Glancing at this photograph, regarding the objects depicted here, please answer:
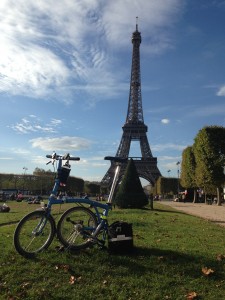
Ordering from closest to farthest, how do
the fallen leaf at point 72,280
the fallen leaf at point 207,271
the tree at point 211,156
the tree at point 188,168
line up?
the fallen leaf at point 72,280, the fallen leaf at point 207,271, the tree at point 211,156, the tree at point 188,168

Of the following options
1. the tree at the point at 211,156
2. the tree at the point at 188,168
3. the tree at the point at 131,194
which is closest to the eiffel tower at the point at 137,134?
the tree at the point at 188,168

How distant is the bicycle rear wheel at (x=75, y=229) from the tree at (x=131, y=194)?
727 inches

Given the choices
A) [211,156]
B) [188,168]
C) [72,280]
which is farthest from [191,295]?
[188,168]

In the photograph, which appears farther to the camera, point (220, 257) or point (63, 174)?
point (63, 174)

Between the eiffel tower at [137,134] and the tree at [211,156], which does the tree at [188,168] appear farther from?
the eiffel tower at [137,134]

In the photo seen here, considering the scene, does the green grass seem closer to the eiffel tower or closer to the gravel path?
the gravel path

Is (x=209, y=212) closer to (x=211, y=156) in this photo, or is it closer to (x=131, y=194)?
(x=131, y=194)

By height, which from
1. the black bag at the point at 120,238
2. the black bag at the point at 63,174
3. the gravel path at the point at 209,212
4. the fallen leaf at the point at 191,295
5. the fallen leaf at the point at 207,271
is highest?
the black bag at the point at 63,174

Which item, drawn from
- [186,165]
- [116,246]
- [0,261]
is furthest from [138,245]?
[186,165]

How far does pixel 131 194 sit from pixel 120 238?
18.8 metres

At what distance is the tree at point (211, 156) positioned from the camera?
143 feet

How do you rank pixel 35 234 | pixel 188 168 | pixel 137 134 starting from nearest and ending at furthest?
pixel 35 234, pixel 188 168, pixel 137 134

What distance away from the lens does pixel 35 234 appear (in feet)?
21.9

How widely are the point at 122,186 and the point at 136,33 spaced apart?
86370mm
